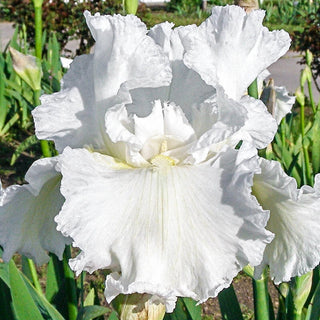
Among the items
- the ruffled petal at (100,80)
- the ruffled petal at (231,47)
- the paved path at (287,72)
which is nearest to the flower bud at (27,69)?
the ruffled petal at (100,80)

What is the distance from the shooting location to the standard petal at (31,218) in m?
0.70

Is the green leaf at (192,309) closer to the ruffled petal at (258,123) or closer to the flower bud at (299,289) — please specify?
the flower bud at (299,289)

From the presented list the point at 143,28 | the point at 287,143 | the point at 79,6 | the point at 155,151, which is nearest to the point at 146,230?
the point at 155,151

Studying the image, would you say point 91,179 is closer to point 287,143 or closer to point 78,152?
point 78,152

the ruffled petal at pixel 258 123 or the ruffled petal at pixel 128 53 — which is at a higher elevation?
the ruffled petal at pixel 128 53

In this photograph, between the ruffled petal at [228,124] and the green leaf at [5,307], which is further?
the green leaf at [5,307]

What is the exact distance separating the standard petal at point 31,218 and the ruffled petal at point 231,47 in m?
0.23

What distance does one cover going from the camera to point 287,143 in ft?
7.57

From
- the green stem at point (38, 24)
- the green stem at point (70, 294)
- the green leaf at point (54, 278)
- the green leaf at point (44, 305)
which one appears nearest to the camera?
the green leaf at point (44, 305)

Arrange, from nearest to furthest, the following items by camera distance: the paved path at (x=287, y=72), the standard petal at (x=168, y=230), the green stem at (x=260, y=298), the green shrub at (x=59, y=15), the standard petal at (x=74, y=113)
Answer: the standard petal at (x=168, y=230), the standard petal at (x=74, y=113), the green stem at (x=260, y=298), the green shrub at (x=59, y=15), the paved path at (x=287, y=72)

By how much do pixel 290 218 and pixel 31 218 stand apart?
0.34m

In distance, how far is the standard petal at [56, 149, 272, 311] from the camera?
1.96 ft

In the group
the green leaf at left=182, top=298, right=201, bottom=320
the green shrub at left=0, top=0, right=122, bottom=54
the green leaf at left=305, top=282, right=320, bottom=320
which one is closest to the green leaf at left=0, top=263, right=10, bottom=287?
the green leaf at left=182, top=298, right=201, bottom=320

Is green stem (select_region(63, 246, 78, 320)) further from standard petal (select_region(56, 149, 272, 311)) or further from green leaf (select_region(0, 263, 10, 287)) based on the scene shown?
standard petal (select_region(56, 149, 272, 311))
